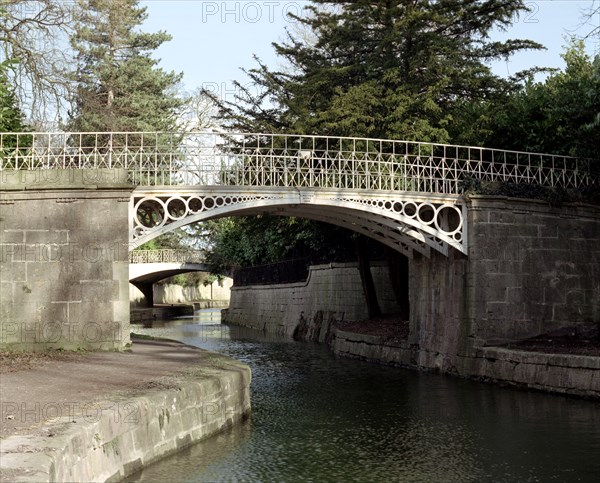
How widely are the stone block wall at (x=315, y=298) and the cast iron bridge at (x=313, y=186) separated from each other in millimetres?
6307

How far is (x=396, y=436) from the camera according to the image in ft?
43.6

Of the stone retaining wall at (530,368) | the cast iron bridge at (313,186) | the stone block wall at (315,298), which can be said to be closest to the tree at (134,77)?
the stone block wall at (315,298)

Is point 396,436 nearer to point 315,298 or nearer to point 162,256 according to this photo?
point 315,298

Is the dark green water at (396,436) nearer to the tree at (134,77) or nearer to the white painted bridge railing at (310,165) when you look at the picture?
the white painted bridge railing at (310,165)

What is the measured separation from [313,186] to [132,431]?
10.1 meters

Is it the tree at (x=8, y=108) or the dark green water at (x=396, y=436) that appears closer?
the dark green water at (x=396, y=436)

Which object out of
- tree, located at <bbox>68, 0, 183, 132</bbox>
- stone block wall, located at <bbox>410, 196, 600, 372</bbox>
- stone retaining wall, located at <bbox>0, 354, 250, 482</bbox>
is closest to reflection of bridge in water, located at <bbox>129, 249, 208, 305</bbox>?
tree, located at <bbox>68, 0, 183, 132</bbox>

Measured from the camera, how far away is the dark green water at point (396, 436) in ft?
35.3

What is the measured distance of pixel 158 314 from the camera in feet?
189

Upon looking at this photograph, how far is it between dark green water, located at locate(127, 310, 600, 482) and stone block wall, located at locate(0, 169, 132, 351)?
3.52 metres

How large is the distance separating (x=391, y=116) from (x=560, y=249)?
5901 millimetres

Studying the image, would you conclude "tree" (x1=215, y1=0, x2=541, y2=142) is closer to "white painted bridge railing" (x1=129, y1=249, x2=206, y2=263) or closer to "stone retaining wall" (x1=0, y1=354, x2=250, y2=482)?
"stone retaining wall" (x1=0, y1=354, x2=250, y2=482)

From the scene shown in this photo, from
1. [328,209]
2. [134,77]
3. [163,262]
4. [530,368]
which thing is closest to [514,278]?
[530,368]

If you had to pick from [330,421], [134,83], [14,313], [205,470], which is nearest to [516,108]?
[330,421]
